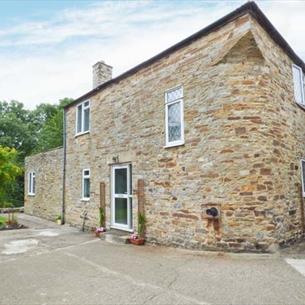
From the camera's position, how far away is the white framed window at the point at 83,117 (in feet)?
42.0

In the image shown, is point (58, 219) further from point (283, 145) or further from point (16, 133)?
point (16, 133)

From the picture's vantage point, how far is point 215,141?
23.9 ft

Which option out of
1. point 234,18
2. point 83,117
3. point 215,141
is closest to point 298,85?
point 234,18

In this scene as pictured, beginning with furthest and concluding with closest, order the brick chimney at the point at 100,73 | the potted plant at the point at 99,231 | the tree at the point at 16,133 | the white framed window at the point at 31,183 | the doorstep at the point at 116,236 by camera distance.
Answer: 1. the tree at the point at 16,133
2. the white framed window at the point at 31,183
3. the brick chimney at the point at 100,73
4. the potted plant at the point at 99,231
5. the doorstep at the point at 116,236

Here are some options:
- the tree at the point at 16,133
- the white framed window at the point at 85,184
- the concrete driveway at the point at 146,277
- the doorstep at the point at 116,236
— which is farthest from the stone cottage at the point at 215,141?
the tree at the point at 16,133

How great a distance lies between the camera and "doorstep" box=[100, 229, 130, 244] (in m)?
9.02

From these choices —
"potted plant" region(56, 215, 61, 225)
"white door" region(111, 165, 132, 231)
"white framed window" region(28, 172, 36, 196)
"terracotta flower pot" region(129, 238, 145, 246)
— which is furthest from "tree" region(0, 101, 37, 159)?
"terracotta flower pot" region(129, 238, 145, 246)

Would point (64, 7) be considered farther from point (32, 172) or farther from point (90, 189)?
point (32, 172)

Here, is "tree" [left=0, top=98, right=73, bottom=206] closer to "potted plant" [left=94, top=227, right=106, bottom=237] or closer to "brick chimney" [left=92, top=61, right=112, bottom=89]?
"brick chimney" [left=92, top=61, right=112, bottom=89]

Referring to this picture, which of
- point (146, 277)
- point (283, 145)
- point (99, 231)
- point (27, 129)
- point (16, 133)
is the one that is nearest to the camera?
point (146, 277)

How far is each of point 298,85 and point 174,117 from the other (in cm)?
416

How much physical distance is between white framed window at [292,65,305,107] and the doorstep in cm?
664

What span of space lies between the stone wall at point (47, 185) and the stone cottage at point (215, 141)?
4.99 meters

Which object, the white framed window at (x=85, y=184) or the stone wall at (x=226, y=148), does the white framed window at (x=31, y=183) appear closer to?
the white framed window at (x=85, y=184)
